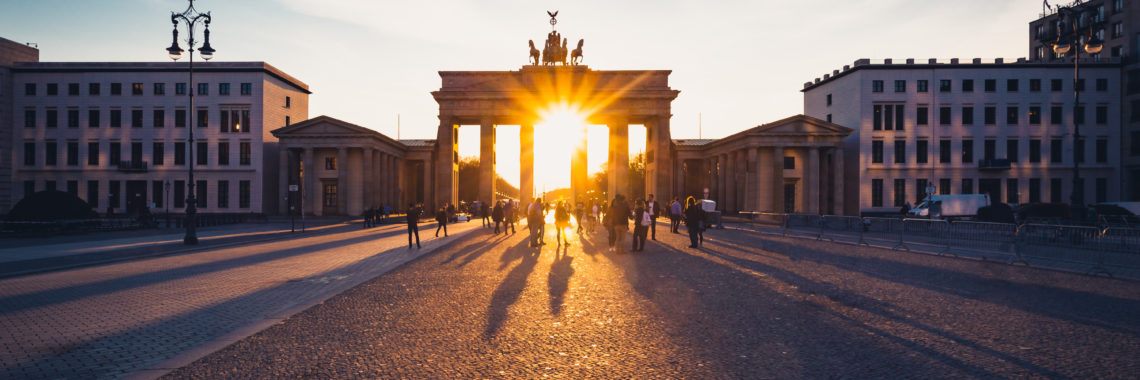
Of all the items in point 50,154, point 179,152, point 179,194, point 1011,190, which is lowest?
point 179,194

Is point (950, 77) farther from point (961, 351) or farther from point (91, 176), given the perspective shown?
point (91, 176)

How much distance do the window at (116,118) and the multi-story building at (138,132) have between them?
3.1 inches

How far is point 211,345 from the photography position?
6.29 m

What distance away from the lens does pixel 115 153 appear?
56281 mm

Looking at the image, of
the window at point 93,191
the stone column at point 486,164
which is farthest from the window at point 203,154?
the stone column at point 486,164

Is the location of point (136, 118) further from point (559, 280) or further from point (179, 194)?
point (559, 280)

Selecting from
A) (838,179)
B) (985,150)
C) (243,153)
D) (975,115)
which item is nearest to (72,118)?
(243,153)

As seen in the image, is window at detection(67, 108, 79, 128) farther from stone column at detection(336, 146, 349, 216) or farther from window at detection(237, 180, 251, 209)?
stone column at detection(336, 146, 349, 216)

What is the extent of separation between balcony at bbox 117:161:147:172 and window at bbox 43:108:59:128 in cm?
750

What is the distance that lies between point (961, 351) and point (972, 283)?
6.80 m

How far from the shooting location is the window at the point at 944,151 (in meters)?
56.7

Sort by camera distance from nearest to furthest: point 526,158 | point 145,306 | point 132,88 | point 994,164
A: point 145,306, point 994,164, point 132,88, point 526,158

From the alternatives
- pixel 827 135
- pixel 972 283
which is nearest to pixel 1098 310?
pixel 972 283

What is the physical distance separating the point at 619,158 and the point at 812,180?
19111mm
